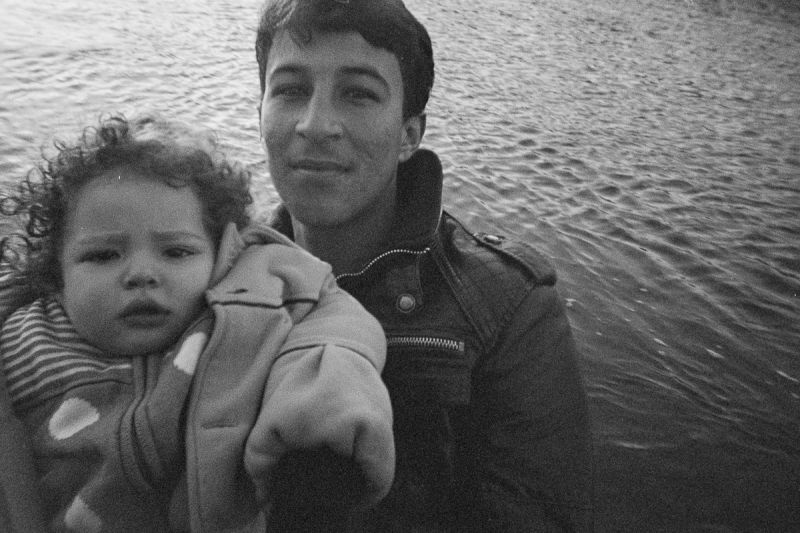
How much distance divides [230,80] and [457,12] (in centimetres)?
961

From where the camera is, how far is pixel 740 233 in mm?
7301

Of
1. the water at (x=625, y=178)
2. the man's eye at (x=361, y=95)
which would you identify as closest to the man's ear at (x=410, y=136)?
the man's eye at (x=361, y=95)

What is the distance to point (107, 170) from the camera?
198 cm

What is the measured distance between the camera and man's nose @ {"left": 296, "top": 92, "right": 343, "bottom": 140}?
2.44 metres

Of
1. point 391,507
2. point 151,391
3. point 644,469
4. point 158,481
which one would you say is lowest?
point 644,469

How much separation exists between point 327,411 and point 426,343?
33.0 inches

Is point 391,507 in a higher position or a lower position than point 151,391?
lower

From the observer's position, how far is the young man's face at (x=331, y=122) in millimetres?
2443

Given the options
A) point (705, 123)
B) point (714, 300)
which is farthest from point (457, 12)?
point (714, 300)

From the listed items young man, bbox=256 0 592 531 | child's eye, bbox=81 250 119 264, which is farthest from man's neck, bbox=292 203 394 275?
child's eye, bbox=81 250 119 264

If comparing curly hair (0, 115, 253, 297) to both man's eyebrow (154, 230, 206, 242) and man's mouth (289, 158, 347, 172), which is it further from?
man's mouth (289, 158, 347, 172)

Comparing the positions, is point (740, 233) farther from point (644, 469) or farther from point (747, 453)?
point (644, 469)

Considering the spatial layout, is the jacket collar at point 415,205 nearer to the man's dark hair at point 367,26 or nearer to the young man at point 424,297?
the young man at point 424,297

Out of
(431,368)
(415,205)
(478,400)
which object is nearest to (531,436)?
(478,400)
